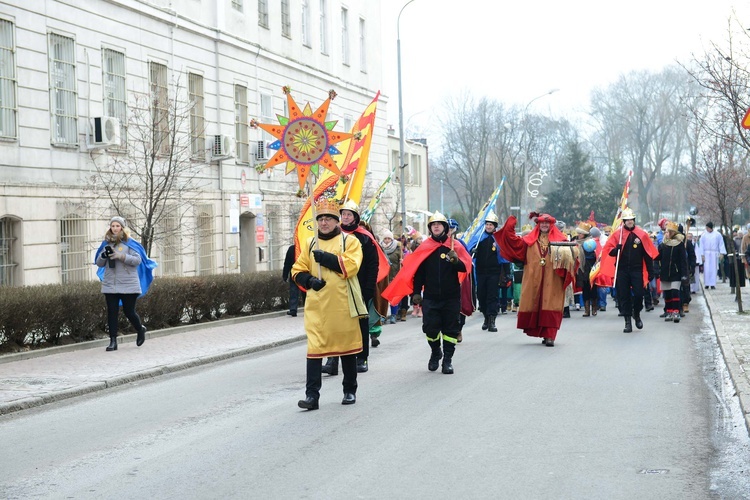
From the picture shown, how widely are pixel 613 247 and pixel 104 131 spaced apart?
35.3ft

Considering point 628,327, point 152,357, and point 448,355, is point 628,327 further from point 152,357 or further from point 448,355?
point 152,357

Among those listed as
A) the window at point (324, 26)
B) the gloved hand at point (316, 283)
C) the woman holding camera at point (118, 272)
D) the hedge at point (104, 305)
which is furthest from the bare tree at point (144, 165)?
the window at point (324, 26)

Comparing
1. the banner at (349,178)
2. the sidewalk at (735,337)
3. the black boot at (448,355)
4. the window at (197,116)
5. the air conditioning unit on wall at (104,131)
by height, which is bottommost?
the sidewalk at (735,337)

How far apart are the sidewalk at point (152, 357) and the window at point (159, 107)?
467 centimetres

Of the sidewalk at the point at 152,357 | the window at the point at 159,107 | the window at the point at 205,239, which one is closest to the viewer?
the sidewalk at the point at 152,357

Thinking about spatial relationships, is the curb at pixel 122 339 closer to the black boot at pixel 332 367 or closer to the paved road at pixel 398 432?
the paved road at pixel 398 432

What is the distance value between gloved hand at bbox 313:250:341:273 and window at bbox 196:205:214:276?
1821 centimetres

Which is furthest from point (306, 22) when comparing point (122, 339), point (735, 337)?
point (735, 337)

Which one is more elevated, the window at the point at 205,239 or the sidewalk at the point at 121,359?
the window at the point at 205,239

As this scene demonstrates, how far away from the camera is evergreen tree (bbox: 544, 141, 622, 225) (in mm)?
71188

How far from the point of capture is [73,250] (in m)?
21.6

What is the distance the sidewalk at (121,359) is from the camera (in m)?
10.8

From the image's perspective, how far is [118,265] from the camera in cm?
1445

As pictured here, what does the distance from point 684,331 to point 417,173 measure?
33828mm
